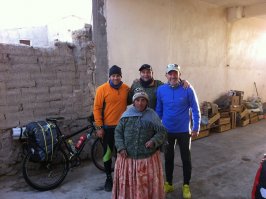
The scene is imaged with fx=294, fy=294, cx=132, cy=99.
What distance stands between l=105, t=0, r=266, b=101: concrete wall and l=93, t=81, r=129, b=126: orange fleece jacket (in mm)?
1720

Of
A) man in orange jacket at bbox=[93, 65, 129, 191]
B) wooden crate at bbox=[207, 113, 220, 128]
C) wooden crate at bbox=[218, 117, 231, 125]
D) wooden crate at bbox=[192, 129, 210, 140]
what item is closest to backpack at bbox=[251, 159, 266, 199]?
man in orange jacket at bbox=[93, 65, 129, 191]

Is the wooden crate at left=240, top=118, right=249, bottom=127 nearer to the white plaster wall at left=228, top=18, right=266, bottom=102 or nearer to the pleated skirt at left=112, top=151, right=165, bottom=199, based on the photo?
the white plaster wall at left=228, top=18, right=266, bottom=102

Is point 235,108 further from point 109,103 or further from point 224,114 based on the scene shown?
point 109,103

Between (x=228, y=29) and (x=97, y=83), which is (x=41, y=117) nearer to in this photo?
(x=97, y=83)

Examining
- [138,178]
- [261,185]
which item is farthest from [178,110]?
[261,185]

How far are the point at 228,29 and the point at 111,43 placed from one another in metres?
4.47

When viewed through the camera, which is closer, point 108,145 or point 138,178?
point 138,178

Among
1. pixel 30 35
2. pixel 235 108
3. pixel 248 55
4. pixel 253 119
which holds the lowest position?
pixel 253 119

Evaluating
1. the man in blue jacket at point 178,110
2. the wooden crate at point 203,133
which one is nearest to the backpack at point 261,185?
the man in blue jacket at point 178,110

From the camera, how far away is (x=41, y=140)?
3932 mm

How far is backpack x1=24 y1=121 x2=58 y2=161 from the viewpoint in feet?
12.9

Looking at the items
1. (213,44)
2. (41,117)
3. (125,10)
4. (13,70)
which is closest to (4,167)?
(41,117)

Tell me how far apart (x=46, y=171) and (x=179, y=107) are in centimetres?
231

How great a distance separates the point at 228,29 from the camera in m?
8.49
